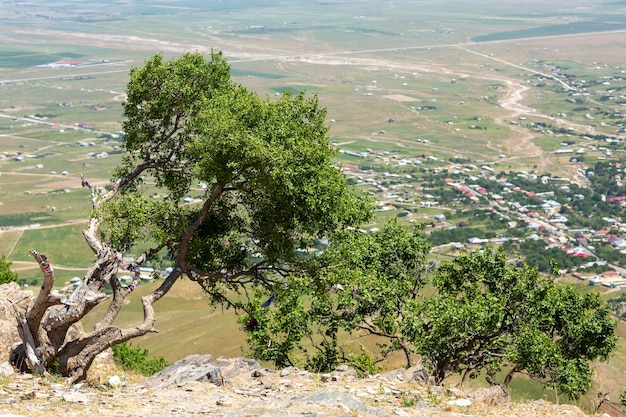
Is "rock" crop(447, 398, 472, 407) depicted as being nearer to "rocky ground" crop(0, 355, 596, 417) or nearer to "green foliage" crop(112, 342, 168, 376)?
"rocky ground" crop(0, 355, 596, 417)

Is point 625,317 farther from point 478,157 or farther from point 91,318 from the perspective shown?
point 478,157

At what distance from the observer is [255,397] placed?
18.0m

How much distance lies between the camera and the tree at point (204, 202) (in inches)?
797

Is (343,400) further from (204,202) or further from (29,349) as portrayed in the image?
(204,202)

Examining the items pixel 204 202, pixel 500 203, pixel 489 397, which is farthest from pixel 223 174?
Answer: pixel 500 203

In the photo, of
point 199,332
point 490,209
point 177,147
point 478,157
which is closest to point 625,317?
point 199,332

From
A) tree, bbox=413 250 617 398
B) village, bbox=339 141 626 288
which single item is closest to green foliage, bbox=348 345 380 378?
tree, bbox=413 250 617 398

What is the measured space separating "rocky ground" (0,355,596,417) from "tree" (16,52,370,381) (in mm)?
1860

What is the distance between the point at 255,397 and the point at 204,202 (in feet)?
24.6

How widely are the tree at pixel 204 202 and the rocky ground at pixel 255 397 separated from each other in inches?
73.2

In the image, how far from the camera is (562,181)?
161 metres

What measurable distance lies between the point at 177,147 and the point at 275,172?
624 centimetres

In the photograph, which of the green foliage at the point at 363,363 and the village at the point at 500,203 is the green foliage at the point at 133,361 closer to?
the green foliage at the point at 363,363

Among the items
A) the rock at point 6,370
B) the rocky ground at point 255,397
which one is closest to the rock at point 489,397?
the rocky ground at point 255,397
